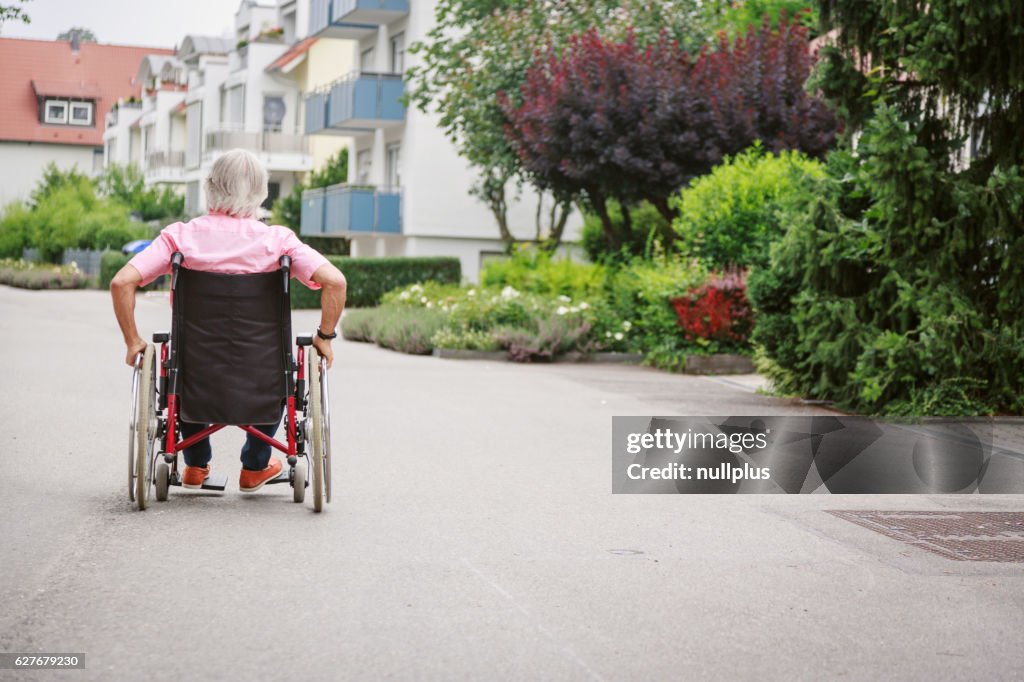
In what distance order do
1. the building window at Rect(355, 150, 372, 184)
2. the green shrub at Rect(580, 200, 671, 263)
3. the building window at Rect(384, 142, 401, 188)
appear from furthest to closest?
the building window at Rect(355, 150, 372, 184) → the building window at Rect(384, 142, 401, 188) → the green shrub at Rect(580, 200, 671, 263)

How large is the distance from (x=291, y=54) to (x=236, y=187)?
47435 millimetres

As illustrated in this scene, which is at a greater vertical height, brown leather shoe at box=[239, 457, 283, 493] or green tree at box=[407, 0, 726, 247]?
green tree at box=[407, 0, 726, 247]

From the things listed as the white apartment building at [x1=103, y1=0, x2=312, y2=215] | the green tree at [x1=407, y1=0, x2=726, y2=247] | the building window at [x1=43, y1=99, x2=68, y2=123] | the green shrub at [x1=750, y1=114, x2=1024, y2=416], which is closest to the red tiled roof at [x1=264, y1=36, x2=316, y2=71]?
the white apartment building at [x1=103, y1=0, x2=312, y2=215]

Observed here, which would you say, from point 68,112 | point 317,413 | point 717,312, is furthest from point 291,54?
point 317,413

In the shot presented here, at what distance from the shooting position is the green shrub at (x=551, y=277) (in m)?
24.2

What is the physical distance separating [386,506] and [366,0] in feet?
110

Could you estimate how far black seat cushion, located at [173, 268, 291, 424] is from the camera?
7434 millimetres

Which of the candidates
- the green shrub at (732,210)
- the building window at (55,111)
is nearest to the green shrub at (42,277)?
the green shrub at (732,210)

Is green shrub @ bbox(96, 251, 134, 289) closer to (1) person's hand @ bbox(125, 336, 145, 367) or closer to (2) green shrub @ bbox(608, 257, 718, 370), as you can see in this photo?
(2) green shrub @ bbox(608, 257, 718, 370)

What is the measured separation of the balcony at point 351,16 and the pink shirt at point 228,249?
110ft

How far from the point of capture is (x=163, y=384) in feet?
24.8

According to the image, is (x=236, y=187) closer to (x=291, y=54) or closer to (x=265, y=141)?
(x=265, y=141)

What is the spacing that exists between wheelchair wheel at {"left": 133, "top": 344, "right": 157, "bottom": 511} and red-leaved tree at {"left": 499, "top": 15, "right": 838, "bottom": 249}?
1676 centimetres

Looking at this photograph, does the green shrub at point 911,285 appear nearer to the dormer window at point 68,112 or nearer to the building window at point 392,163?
the building window at point 392,163
